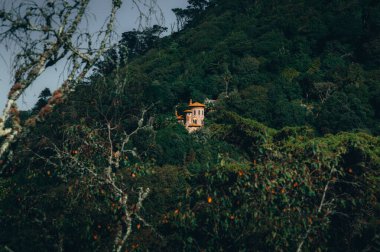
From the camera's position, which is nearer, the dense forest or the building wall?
the dense forest

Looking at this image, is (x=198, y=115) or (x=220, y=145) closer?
(x=220, y=145)

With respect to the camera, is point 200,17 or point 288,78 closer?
point 288,78

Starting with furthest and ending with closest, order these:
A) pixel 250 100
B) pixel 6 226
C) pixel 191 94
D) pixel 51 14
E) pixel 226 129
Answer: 1. pixel 191 94
2. pixel 250 100
3. pixel 226 129
4. pixel 6 226
5. pixel 51 14

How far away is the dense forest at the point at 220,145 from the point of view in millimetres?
7898

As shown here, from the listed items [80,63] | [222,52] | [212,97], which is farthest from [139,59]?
[80,63]

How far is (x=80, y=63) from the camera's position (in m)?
4.08

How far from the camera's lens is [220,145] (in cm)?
3712

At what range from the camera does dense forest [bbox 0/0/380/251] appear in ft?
25.9

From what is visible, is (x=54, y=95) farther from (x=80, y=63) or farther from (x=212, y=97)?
(x=212, y=97)

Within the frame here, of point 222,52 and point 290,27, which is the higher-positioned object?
point 290,27

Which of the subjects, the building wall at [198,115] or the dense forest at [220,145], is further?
the building wall at [198,115]

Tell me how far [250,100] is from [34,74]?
54.6 meters

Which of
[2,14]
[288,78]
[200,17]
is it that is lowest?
[2,14]

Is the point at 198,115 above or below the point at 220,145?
above
